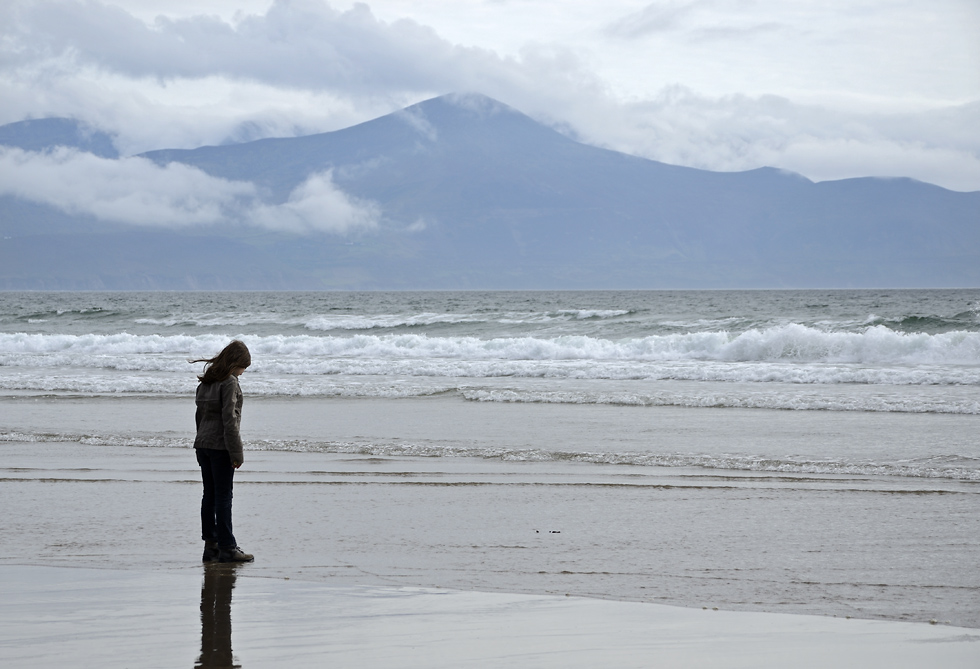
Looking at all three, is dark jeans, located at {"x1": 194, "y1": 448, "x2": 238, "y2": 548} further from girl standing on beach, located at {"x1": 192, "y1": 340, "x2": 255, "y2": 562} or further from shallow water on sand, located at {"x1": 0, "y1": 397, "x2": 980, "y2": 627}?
shallow water on sand, located at {"x1": 0, "y1": 397, "x2": 980, "y2": 627}

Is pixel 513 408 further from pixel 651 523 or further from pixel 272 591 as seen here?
pixel 272 591

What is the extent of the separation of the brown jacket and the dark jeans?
9 centimetres

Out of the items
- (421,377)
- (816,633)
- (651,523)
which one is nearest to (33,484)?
(651,523)

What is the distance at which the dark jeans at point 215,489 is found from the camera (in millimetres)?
5840

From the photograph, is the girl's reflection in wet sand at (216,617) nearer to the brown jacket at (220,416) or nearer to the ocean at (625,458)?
the ocean at (625,458)

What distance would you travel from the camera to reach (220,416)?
583 centimetres

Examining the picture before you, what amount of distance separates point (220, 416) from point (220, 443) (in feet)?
0.60

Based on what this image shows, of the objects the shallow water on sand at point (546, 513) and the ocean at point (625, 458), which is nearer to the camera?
the shallow water on sand at point (546, 513)

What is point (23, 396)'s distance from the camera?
16.2 metres

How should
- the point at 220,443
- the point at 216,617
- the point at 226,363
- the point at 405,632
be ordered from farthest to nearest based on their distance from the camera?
1. the point at 220,443
2. the point at 226,363
3. the point at 216,617
4. the point at 405,632

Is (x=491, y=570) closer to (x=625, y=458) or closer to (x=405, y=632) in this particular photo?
(x=405, y=632)

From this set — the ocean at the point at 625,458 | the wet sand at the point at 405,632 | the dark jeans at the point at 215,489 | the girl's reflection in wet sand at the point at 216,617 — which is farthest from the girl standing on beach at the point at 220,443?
the wet sand at the point at 405,632

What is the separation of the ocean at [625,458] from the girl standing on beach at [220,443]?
0.48 m

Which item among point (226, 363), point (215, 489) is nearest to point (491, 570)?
point (215, 489)
